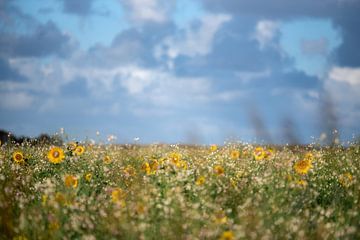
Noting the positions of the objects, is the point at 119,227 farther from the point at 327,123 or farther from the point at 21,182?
the point at 327,123

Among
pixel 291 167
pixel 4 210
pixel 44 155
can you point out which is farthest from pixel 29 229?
pixel 44 155

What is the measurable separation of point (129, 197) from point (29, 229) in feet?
5.91

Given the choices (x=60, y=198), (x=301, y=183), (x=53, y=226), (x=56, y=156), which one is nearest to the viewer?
(x=53, y=226)

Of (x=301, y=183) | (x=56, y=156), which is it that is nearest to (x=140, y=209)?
(x=301, y=183)

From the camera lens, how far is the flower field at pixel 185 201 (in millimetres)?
5980

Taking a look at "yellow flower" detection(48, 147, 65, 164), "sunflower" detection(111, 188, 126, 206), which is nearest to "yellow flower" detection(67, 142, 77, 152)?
"yellow flower" detection(48, 147, 65, 164)

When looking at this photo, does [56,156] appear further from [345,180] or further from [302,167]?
[345,180]

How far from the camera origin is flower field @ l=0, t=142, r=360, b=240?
598 centimetres

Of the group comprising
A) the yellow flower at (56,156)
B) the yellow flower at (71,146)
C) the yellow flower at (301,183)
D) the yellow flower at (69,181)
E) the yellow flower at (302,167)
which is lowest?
the yellow flower at (69,181)

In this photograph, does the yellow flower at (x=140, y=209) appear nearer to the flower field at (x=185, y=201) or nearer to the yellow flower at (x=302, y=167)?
the flower field at (x=185, y=201)

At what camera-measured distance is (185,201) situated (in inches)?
273

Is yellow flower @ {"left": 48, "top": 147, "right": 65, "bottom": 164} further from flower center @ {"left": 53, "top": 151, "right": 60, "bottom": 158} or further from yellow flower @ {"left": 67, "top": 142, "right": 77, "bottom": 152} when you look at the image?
yellow flower @ {"left": 67, "top": 142, "right": 77, "bottom": 152}

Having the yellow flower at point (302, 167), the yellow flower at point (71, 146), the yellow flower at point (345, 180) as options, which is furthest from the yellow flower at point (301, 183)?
the yellow flower at point (71, 146)

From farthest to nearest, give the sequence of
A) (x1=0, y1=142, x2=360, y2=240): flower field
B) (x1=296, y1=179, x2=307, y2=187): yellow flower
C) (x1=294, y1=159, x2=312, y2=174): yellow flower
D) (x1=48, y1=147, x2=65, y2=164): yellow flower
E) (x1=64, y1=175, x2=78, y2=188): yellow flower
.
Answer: (x1=48, y1=147, x2=65, y2=164): yellow flower < (x1=294, y1=159, x2=312, y2=174): yellow flower < (x1=296, y1=179, x2=307, y2=187): yellow flower < (x1=64, y1=175, x2=78, y2=188): yellow flower < (x1=0, y1=142, x2=360, y2=240): flower field
